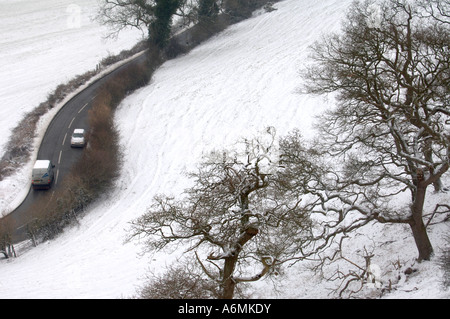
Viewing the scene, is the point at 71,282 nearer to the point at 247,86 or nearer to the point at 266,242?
the point at 266,242

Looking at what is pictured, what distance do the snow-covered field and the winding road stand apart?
235 centimetres

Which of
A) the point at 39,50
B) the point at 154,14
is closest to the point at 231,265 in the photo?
the point at 154,14

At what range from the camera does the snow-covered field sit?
48.4 ft

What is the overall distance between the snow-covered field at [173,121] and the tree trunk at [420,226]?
36 centimetres

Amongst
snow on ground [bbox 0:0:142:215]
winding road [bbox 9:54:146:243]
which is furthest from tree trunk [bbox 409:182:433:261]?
snow on ground [bbox 0:0:142:215]

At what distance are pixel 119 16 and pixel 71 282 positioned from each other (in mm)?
31744

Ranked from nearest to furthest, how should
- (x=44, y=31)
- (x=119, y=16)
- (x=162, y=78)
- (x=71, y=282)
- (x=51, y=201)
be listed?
(x=71, y=282), (x=51, y=201), (x=162, y=78), (x=119, y=16), (x=44, y=31)

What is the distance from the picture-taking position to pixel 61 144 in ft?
95.4

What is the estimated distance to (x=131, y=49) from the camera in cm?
4475

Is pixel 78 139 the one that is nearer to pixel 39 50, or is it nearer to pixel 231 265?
pixel 231 265

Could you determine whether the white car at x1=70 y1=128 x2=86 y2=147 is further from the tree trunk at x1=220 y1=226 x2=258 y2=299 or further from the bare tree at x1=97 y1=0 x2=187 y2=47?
the tree trunk at x1=220 y1=226 x2=258 y2=299

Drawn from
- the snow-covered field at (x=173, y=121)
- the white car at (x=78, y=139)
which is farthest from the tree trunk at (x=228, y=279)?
the white car at (x=78, y=139)

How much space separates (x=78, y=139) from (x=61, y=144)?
4.95 ft
